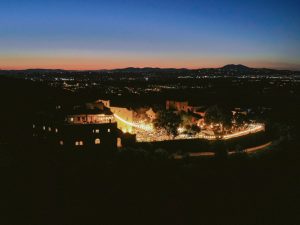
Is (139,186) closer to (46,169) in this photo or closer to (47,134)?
(46,169)

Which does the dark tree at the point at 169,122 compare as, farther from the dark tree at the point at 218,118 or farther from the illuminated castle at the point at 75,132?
the illuminated castle at the point at 75,132

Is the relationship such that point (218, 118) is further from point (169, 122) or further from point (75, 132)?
point (75, 132)

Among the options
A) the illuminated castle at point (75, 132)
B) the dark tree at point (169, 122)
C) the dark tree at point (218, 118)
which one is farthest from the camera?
the dark tree at point (218, 118)

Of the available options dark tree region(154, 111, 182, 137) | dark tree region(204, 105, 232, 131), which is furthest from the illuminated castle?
dark tree region(204, 105, 232, 131)

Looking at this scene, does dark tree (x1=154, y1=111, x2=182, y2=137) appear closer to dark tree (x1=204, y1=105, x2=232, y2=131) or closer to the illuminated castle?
dark tree (x1=204, y1=105, x2=232, y2=131)

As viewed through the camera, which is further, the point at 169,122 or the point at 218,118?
the point at 218,118

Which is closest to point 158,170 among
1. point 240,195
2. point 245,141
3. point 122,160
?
point 122,160

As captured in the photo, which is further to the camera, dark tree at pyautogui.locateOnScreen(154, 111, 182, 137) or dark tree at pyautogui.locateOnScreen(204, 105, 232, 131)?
dark tree at pyautogui.locateOnScreen(204, 105, 232, 131)

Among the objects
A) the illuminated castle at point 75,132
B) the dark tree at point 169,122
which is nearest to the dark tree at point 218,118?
the dark tree at point 169,122

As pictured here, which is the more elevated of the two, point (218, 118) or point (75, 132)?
point (75, 132)

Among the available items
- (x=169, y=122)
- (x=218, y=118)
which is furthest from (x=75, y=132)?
(x=218, y=118)

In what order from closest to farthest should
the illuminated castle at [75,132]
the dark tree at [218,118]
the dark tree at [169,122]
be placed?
the illuminated castle at [75,132] → the dark tree at [169,122] → the dark tree at [218,118]
